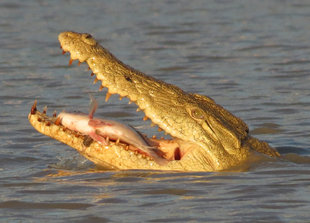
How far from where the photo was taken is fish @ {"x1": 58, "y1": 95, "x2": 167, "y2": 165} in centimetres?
756

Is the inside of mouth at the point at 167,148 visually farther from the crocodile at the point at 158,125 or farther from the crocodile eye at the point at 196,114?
the crocodile eye at the point at 196,114

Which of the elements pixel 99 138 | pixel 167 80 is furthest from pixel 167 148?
pixel 167 80

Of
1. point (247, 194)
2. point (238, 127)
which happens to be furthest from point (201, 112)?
point (247, 194)

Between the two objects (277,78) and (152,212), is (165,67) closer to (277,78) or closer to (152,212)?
(277,78)

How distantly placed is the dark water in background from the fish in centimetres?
21

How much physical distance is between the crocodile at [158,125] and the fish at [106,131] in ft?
0.16

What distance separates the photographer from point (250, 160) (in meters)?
7.59

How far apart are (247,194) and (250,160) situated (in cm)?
85

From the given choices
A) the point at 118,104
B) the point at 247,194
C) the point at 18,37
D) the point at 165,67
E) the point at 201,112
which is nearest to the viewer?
the point at 247,194

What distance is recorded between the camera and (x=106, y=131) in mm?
7625

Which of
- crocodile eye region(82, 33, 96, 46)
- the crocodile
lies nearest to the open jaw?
the crocodile

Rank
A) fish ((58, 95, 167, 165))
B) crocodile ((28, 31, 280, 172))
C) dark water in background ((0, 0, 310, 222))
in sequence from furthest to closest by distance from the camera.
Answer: fish ((58, 95, 167, 165)) < crocodile ((28, 31, 280, 172)) < dark water in background ((0, 0, 310, 222))

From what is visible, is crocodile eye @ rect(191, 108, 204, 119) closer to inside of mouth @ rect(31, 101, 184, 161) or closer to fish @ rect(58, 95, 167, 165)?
inside of mouth @ rect(31, 101, 184, 161)

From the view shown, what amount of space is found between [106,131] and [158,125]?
551mm
